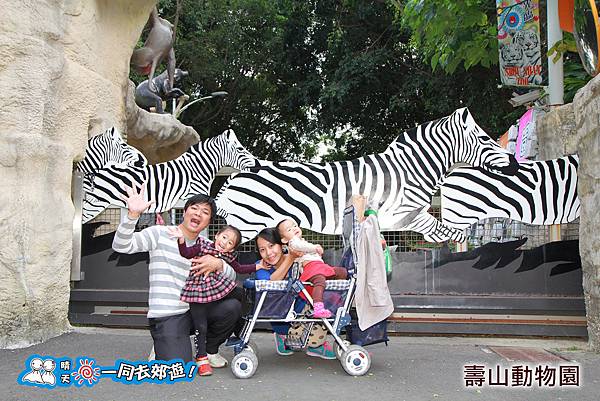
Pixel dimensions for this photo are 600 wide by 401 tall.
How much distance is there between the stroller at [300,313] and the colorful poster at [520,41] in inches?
232

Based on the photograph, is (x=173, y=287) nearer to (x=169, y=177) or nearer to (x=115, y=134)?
(x=169, y=177)

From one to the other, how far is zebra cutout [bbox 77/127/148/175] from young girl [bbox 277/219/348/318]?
3.58 m

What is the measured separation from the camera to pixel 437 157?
7883mm

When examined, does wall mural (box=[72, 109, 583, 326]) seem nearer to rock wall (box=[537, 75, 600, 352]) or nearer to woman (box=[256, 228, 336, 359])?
rock wall (box=[537, 75, 600, 352])

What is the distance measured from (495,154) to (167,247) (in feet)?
14.9

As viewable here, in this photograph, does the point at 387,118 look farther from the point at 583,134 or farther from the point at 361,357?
the point at 361,357

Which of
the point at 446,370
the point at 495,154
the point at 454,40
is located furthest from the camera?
the point at 454,40

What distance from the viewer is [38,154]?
6441 millimetres

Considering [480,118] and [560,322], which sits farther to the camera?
[480,118]

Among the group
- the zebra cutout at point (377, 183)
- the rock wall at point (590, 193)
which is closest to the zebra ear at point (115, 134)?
the zebra cutout at point (377, 183)

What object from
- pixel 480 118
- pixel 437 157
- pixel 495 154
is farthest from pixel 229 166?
pixel 480 118

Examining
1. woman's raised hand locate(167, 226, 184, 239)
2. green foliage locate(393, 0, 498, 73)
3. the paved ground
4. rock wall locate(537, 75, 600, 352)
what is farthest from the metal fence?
woman's raised hand locate(167, 226, 184, 239)

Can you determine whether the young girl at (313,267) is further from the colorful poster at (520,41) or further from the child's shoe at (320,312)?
the colorful poster at (520,41)

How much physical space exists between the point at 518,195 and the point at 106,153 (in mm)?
5002
